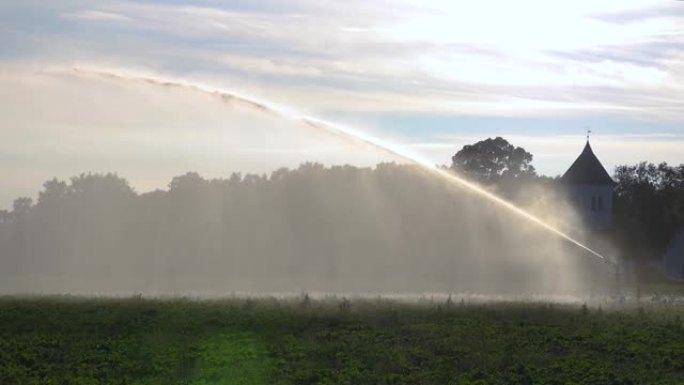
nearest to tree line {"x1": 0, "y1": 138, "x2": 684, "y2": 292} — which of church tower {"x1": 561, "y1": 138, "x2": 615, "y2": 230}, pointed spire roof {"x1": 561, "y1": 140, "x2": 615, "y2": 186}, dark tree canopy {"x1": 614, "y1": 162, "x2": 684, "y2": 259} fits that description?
dark tree canopy {"x1": 614, "y1": 162, "x2": 684, "y2": 259}

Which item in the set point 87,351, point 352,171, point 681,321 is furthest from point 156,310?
point 352,171

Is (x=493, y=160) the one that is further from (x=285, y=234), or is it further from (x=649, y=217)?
(x=285, y=234)

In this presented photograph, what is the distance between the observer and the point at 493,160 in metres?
144

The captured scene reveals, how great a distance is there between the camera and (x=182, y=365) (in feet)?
101

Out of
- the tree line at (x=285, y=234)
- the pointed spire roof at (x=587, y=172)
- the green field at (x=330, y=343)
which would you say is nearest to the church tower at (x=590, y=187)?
the pointed spire roof at (x=587, y=172)

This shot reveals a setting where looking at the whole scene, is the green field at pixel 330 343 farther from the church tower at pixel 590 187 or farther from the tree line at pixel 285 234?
the church tower at pixel 590 187

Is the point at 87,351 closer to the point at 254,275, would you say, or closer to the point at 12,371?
the point at 12,371

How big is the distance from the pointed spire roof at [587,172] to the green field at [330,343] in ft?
374

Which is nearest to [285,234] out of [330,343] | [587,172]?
[330,343]

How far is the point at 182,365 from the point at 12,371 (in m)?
4.35

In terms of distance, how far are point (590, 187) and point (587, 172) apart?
11.5ft

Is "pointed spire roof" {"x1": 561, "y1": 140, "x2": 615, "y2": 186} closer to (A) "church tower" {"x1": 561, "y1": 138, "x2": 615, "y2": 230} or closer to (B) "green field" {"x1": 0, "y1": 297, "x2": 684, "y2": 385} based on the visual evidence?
(A) "church tower" {"x1": 561, "y1": 138, "x2": 615, "y2": 230}

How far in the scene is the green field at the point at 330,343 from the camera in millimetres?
29812

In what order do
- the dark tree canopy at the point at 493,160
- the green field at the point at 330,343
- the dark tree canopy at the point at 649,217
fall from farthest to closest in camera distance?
the dark tree canopy at the point at 493,160 < the dark tree canopy at the point at 649,217 < the green field at the point at 330,343
